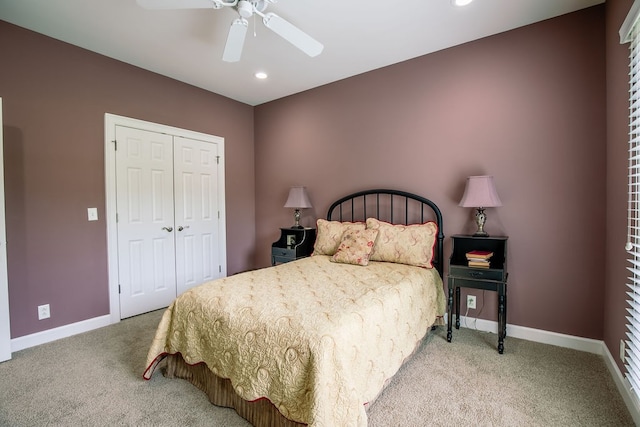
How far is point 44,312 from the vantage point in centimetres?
269

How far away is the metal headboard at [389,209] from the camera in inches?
117

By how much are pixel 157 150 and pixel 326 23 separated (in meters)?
2.33

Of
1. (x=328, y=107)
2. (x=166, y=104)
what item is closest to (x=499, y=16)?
(x=328, y=107)

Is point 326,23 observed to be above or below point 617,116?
above

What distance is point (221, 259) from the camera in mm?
4219

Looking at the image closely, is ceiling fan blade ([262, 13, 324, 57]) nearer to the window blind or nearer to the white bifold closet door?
the window blind

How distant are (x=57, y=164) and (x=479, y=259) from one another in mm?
3848

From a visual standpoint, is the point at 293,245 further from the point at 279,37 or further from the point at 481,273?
the point at 279,37

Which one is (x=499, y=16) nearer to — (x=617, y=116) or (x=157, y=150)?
(x=617, y=116)

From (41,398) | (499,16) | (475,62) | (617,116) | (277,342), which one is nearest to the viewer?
(277,342)

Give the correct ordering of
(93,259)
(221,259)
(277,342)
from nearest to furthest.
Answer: (277,342), (93,259), (221,259)

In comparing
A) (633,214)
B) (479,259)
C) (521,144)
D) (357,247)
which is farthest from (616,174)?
(357,247)

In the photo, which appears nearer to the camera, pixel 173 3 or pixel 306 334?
pixel 306 334

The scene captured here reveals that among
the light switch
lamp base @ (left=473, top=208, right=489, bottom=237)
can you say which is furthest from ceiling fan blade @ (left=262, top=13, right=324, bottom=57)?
the light switch
